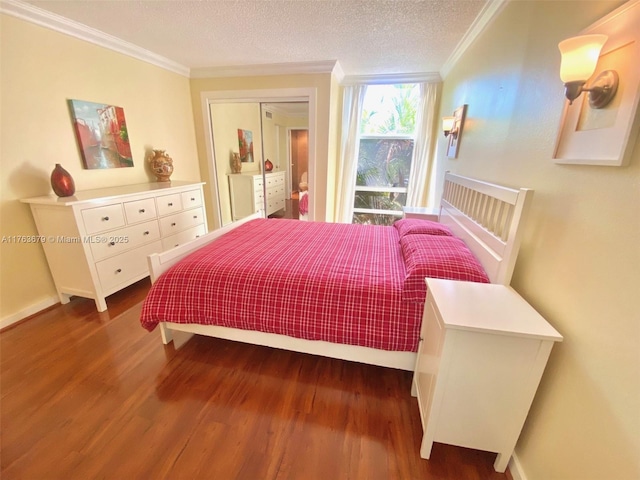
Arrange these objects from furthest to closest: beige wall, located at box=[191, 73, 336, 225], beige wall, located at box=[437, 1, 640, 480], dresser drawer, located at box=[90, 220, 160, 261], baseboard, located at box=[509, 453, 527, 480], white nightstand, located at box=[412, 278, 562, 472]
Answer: beige wall, located at box=[191, 73, 336, 225] → dresser drawer, located at box=[90, 220, 160, 261] → baseboard, located at box=[509, 453, 527, 480] → white nightstand, located at box=[412, 278, 562, 472] → beige wall, located at box=[437, 1, 640, 480]

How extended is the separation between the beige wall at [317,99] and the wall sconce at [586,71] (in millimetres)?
2682

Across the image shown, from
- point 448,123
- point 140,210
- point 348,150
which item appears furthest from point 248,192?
point 448,123

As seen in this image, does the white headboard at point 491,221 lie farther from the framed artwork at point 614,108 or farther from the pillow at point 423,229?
the framed artwork at point 614,108

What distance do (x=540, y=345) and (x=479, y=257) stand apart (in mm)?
722

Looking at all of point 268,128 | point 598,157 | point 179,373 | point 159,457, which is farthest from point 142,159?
point 598,157

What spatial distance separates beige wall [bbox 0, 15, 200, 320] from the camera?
194 cm

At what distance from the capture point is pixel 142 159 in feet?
10.0

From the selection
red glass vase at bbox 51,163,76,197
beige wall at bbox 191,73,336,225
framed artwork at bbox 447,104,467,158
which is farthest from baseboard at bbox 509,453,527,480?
red glass vase at bbox 51,163,76,197

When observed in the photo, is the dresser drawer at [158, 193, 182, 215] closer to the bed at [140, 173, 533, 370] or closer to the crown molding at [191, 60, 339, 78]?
the bed at [140, 173, 533, 370]

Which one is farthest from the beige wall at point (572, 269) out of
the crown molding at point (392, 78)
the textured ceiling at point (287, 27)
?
the crown molding at point (392, 78)

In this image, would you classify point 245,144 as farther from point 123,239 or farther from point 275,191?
point 123,239

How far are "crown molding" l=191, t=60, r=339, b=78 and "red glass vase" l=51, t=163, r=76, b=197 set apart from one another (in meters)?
2.21

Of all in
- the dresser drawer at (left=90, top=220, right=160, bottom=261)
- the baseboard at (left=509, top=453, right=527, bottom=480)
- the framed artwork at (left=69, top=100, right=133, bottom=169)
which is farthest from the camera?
the framed artwork at (left=69, top=100, right=133, bottom=169)

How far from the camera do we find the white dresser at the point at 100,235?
2039 mm
